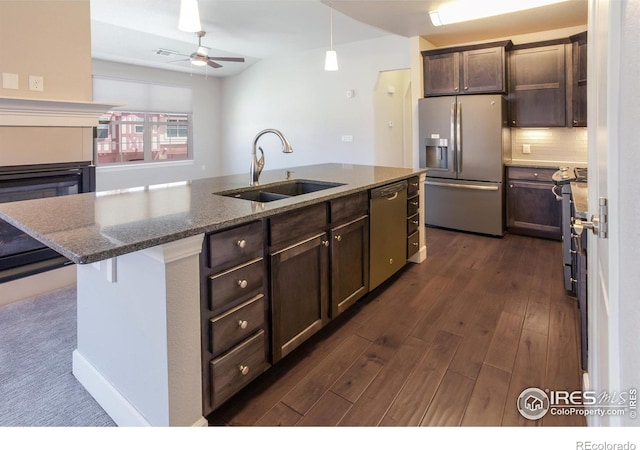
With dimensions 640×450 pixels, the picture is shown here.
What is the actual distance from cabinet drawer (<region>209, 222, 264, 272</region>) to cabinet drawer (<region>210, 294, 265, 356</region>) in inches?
8.0

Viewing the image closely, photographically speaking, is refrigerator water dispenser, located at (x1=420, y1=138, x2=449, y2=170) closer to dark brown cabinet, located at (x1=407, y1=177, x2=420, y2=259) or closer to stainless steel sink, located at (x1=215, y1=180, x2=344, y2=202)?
dark brown cabinet, located at (x1=407, y1=177, x2=420, y2=259)

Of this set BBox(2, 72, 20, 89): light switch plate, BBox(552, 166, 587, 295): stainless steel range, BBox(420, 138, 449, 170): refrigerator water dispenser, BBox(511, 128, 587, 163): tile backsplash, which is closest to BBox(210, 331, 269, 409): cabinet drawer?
BBox(552, 166, 587, 295): stainless steel range

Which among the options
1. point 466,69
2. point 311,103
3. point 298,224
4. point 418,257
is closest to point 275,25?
point 311,103

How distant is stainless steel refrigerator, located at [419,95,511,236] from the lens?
4543 mm

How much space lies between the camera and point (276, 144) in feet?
26.1

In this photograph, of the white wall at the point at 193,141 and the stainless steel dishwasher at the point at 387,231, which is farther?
the white wall at the point at 193,141

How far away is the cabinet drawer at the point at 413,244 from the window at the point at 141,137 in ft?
20.2

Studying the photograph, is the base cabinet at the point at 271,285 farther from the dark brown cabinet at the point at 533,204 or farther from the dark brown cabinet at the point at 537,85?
the dark brown cabinet at the point at 537,85

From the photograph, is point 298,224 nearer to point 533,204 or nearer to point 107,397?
point 107,397

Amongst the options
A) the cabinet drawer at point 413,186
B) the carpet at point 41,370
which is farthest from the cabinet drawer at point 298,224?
the cabinet drawer at point 413,186

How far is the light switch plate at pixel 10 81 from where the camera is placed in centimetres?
290

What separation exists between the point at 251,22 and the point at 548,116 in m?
4.06
